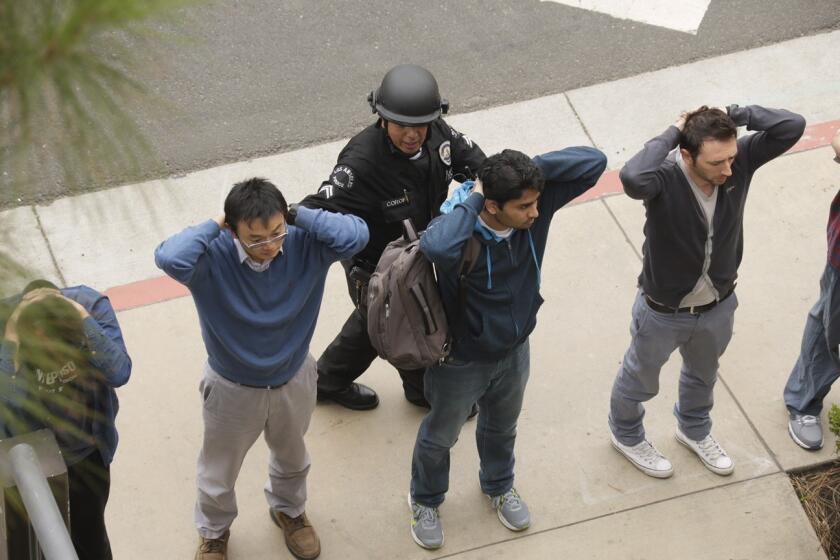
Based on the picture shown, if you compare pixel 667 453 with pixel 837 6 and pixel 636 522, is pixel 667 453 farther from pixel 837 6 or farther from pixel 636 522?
pixel 837 6

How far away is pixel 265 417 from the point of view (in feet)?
13.9

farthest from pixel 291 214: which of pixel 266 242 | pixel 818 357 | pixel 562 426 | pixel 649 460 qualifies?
pixel 818 357

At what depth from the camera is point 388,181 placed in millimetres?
4301

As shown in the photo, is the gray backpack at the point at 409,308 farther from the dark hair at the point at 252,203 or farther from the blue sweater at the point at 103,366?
the blue sweater at the point at 103,366

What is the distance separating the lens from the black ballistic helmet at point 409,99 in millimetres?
4152

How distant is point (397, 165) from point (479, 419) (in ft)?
3.68

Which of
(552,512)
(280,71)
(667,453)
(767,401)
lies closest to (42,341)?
(552,512)

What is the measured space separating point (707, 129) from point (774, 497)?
179 cm

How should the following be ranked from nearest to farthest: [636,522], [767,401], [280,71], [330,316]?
[636,522], [767,401], [330,316], [280,71]

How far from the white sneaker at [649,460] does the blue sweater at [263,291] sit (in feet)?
5.58

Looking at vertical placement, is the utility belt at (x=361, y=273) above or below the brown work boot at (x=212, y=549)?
above

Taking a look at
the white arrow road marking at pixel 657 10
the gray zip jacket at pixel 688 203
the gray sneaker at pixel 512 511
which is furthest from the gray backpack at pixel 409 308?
the white arrow road marking at pixel 657 10

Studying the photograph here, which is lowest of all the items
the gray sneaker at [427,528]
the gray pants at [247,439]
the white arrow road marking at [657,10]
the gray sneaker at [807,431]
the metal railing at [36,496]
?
the gray sneaker at [807,431]

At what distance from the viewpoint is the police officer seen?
419cm
